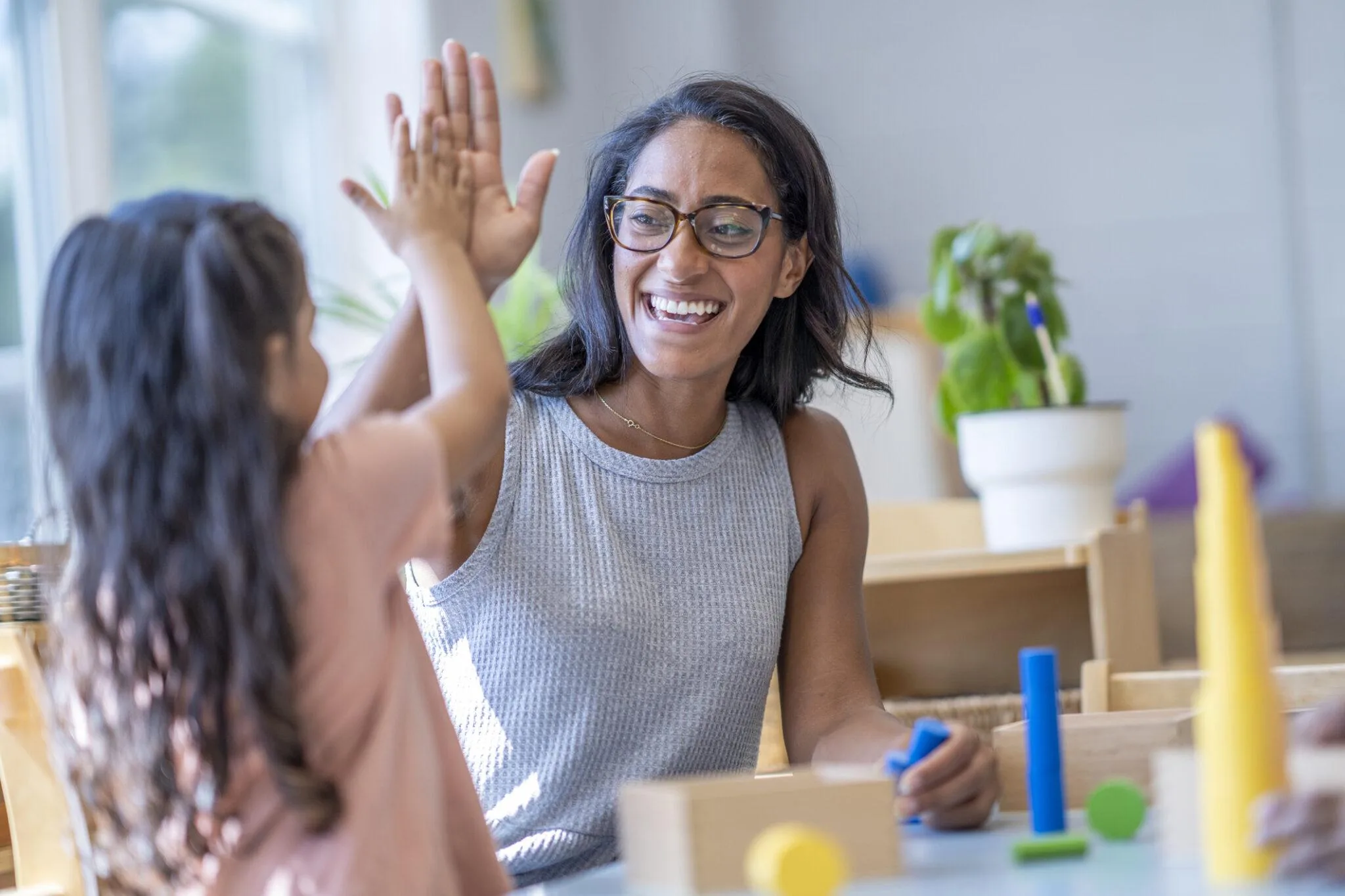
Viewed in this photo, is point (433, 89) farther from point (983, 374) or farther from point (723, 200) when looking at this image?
point (983, 374)

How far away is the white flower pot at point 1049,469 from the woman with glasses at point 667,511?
0.96 ft

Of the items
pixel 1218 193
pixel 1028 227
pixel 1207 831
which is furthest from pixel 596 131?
pixel 1207 831

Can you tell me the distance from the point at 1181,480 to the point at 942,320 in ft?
7.97

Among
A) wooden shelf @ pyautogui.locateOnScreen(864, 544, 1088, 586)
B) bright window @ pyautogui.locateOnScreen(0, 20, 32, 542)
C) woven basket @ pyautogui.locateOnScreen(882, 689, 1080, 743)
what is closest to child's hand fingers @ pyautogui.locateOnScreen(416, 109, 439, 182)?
wooden shelf @ pyautogui.locateOnScreen(864, 544, 1088, 586)

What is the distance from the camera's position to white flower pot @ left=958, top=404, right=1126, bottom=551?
185 centimetres

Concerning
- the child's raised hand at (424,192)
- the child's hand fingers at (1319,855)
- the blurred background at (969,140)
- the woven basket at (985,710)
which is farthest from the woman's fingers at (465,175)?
the blurred background at (969,140)

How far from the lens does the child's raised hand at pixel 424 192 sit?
1048mm

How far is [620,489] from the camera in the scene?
1460 millimetres

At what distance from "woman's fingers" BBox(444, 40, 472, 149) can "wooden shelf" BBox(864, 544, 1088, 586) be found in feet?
2.82

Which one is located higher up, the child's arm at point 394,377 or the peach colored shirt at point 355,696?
the child's arm at point 394,377

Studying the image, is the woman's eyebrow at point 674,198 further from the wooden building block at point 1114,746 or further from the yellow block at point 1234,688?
the yellow block at point 1234,688

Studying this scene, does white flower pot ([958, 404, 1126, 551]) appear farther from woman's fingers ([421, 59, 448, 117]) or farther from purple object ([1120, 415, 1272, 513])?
purple object ([1120, 415, 1272, 513])

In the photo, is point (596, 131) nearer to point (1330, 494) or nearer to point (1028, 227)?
point (1028, 227)

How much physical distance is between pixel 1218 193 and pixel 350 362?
2853 millimetres
